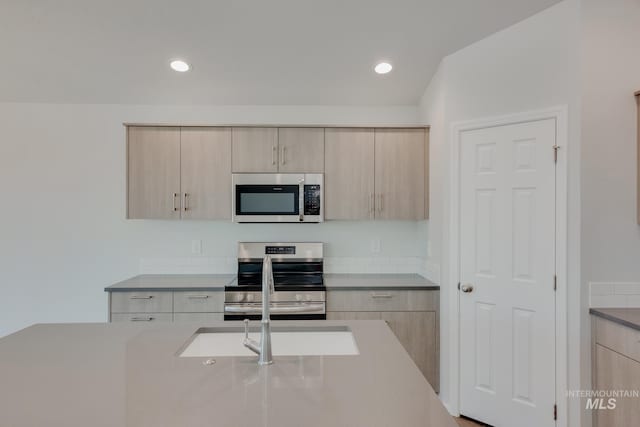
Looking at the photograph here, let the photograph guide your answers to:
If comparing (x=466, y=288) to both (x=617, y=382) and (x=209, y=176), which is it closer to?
(x=617, y=382)

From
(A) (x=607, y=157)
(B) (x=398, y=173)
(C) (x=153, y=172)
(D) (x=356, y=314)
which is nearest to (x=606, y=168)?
(A) (x=607, y=157)

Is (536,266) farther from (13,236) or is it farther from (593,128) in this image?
(13,236)

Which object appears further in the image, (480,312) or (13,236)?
(13,236)

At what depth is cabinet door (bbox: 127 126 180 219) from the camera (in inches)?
121

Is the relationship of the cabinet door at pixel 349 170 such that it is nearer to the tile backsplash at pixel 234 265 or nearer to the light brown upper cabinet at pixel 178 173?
the tile backsplash at pixel 234 265

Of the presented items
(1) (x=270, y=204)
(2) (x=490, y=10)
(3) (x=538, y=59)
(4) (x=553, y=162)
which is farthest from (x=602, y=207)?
(1) (x=270, y=204)

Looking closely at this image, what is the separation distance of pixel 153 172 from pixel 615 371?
10.9 feet

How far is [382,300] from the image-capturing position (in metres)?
2.86

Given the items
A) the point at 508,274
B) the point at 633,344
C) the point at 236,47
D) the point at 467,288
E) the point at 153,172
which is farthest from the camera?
the point at 153,172

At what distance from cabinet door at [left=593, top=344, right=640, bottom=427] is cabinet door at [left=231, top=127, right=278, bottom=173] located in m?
2.49

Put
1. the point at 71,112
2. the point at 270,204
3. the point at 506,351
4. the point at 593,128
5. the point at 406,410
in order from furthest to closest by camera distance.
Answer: the point at 71,112 → the point at 270,204 → the point at 506,351 → the point at 593,128 → the point at 406,410

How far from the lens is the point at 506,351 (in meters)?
2.40

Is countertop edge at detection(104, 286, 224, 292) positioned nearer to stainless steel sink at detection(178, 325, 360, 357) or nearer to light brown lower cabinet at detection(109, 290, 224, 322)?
light brown lower cabinet at detection(109, 290, 224, 322)

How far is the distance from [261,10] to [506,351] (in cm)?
270
